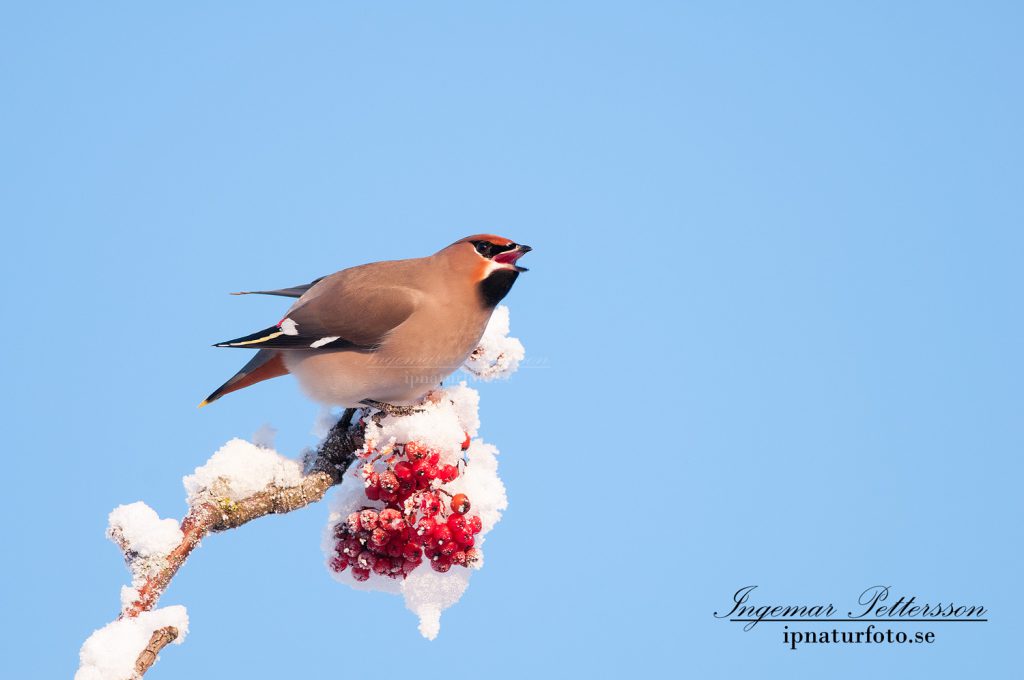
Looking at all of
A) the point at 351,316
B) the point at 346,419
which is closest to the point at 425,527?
the point at 346,419

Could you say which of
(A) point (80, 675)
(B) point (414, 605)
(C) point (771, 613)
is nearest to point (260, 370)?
(B) point (414, 605)

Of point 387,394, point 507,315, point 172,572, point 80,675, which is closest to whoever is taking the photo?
point 80,675

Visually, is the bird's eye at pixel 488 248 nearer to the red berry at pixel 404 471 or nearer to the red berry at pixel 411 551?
the red berry at pixel 404 471

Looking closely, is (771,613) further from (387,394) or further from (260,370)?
(260,370)

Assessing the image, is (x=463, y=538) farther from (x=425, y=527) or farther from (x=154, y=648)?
(x=154, y=648)

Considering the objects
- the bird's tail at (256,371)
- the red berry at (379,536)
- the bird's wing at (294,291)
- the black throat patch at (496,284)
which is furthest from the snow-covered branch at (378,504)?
the bird's wing at (294,291)

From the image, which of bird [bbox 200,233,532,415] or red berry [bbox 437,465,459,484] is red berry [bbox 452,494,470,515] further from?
bird [bbox 200,233,532,415]

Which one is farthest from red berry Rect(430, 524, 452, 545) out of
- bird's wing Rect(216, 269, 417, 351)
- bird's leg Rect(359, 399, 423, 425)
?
bird's wing Rect(216, 269, 417, 351)
